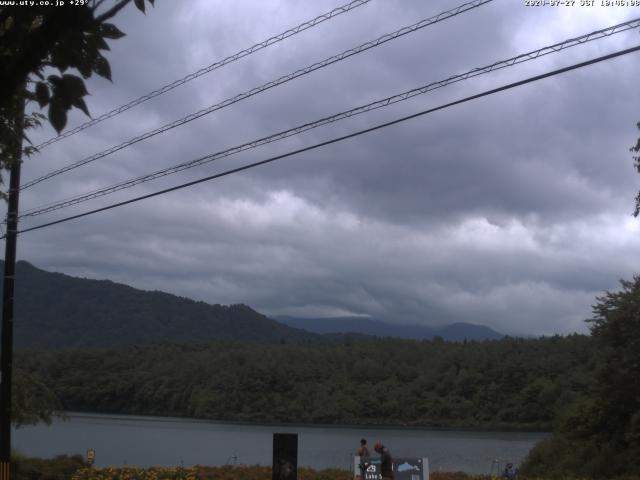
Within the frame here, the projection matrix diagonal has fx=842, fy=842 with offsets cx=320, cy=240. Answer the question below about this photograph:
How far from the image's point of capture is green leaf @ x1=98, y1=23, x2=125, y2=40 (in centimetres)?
462

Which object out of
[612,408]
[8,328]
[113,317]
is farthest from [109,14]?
[113,317]

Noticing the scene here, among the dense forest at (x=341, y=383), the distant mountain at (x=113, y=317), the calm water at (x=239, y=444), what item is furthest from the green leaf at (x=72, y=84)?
the distant mountain at (x=113, y=317)

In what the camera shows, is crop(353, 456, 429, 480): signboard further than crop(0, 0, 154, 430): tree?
Yes

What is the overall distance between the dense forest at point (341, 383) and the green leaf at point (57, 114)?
5499 cm

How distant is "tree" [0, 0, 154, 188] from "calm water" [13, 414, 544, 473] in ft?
86.8

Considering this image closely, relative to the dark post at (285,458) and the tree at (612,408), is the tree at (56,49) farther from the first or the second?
the tree at (612,408)

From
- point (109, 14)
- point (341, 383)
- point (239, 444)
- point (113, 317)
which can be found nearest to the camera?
point (109, 14)

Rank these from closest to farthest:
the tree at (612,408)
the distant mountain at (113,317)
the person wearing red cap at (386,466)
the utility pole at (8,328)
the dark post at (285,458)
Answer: the dark post at (285,458) → the person wearing red cap at (386,466) → the utility pole at (8,328) → the tree at (612,408) → the distant mountain at (113,317)

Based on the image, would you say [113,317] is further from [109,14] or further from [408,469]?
[109,14]

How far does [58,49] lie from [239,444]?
1786 inches

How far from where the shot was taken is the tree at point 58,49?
13.4 feet

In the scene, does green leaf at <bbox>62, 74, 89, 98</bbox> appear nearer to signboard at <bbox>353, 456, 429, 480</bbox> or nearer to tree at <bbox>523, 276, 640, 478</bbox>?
signboard at <bbox>353, 456, 429, 480</bbox>

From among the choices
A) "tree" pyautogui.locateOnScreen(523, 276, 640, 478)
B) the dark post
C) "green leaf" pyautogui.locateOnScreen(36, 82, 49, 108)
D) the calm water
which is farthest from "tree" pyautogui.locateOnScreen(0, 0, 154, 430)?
the calm water

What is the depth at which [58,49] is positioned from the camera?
447cm
